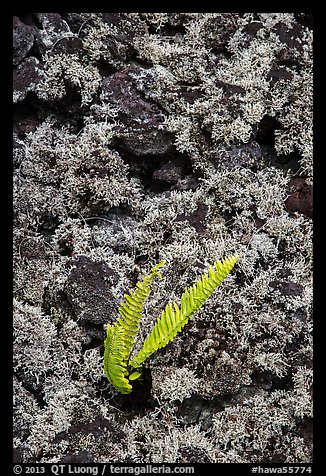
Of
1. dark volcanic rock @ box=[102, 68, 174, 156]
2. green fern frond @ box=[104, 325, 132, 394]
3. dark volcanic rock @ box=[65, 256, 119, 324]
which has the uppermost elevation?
dark volcanic rock @ box=[102, 68, 174, 156]

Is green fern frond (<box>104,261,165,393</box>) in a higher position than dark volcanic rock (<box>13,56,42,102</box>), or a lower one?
lower

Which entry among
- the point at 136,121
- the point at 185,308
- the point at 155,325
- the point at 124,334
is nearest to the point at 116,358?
the point at 124,334

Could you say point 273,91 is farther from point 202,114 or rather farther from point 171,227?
point 171,227

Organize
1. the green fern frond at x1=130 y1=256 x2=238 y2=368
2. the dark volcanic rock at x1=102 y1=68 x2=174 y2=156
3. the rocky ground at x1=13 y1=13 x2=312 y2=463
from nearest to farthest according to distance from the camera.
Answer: the green fern frond at x1=130 y1=256 x2=238 y2=368, the rocky ground at x1=13 y1=13 x2=312 y2=463, the dark volcanic rock at x1=102 y1=68 x2=174 y2=156

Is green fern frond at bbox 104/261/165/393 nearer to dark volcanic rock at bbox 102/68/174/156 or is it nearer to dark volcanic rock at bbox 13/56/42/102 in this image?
dark volcanic rock at bbox 102/68/174/156

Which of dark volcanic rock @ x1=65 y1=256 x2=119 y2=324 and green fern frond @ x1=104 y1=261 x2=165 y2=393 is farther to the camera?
dark volcanic rock @ x1=65 y1=256 x2=119 y2=324

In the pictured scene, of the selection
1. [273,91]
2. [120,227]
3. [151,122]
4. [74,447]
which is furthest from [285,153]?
[74,447]

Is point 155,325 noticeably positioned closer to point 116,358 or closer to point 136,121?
point 116,358

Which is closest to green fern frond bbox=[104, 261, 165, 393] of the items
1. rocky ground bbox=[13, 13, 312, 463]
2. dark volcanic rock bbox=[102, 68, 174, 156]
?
rocky ground bbox=[13, 13, 312, 463]
